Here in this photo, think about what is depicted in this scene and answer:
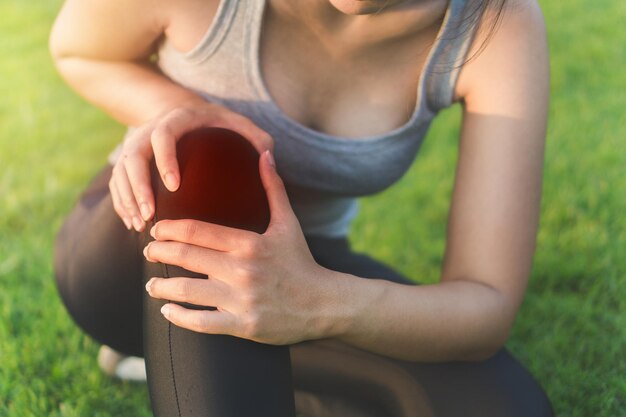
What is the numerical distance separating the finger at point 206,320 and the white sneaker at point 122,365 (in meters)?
0.78

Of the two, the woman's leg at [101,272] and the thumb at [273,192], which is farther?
the woman's leg at [101,272]

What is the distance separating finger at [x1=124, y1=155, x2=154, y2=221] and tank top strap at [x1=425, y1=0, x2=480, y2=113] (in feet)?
1.96

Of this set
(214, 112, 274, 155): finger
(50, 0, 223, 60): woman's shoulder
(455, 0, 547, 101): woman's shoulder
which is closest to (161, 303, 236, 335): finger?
(214, 112, 274, 155): finger

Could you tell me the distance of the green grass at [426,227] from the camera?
1997 mm

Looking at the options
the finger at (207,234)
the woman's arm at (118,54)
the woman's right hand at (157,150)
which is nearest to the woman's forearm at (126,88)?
the woman's arm at (118,54)

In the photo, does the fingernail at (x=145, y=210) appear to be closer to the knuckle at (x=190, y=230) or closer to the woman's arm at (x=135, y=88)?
the woman's arm at (x=135, y=88)

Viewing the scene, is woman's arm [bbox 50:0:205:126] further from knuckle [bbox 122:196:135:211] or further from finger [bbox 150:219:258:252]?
finger [bbox 150:219:258:252]

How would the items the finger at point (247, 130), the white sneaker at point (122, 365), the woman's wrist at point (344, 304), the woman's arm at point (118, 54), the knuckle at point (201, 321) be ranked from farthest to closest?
the white sneaker at point (122, 365) → the woman's arm at point (118, 54) → the finger at point (247, 130) → the woman's wrist at point (344, 304) → the knuckle at point (201, 321)

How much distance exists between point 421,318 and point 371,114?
0.46 meters

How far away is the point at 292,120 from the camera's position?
158cm

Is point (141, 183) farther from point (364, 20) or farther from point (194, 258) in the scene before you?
point (364, 20)

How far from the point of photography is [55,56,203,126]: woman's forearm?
1.58m

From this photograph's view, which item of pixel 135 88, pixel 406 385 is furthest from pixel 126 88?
pixel 406 385

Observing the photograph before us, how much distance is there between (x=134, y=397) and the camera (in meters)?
1.97
